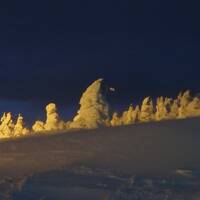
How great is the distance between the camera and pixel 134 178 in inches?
2682

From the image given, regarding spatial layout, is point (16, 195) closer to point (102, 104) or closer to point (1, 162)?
point (1, 162)

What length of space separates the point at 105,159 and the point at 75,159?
107 inches

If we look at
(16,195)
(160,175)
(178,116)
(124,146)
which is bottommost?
(16,195)

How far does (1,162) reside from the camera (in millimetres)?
79000

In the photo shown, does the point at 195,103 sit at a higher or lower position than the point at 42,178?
higher

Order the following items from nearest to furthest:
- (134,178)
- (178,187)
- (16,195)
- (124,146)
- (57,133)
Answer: (16,195)
(178,187)
(134,178)
(124,146)
(57,133)

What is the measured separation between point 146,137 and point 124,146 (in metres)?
4.46

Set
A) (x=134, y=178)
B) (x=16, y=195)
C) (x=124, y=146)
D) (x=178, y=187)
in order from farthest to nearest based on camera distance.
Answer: (x=124, y=146)
(x=134, y=178)
(x=178, y=187)
(x=16, y=195)

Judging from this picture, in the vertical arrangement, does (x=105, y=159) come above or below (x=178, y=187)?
above

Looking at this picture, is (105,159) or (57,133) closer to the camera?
(105,159)

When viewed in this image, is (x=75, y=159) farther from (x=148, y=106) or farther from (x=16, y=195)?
(x=148, y=106)

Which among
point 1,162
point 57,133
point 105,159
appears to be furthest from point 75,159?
point 57,133

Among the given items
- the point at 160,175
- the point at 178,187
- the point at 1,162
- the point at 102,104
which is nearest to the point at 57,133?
the point at 102,104

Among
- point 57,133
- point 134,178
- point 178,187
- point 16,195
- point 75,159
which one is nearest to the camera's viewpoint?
point 16,195
